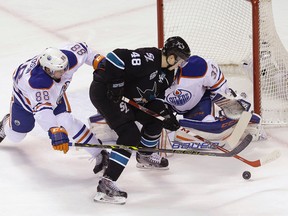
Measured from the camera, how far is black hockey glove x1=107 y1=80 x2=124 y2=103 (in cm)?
418

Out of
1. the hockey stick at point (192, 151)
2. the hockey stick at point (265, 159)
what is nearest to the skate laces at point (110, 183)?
the hockey stick at point (192, 151)

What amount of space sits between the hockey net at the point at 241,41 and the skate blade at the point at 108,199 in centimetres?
106

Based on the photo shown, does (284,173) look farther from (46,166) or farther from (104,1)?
(104,1)

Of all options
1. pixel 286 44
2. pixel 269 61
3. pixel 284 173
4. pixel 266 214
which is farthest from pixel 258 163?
pixel 286 44

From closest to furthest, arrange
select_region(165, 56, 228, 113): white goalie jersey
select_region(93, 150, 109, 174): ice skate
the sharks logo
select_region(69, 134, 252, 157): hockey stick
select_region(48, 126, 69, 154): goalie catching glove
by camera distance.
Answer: select_region(48, 126, 69, 154): goalie catching glove
select_region(69, 134, 252, 157): hockey stick
the sharks logo
select_region(93, 150, 109, 174): ice skate
select_region(165, 56, 228, 113): white goalie jersey

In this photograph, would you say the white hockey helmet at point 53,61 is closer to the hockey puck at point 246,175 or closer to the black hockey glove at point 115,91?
the black hockey glove at point 115,91

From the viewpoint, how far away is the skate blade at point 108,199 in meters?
4.15

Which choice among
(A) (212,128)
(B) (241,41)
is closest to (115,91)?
(A) (212,128)

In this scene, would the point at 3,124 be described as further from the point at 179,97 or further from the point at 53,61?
the point at 179,97

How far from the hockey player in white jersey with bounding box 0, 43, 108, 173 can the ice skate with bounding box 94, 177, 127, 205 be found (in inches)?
9.3

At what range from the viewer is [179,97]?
15.4 ft

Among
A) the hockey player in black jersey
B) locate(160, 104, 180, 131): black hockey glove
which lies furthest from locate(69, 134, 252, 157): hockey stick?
locate(160, 104, 180, 131): black hockey glove

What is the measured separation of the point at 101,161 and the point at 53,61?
1.90 feet

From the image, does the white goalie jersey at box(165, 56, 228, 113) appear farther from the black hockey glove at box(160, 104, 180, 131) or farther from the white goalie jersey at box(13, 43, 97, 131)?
the white goalie jersey at box(13, 43, 97, 131)
